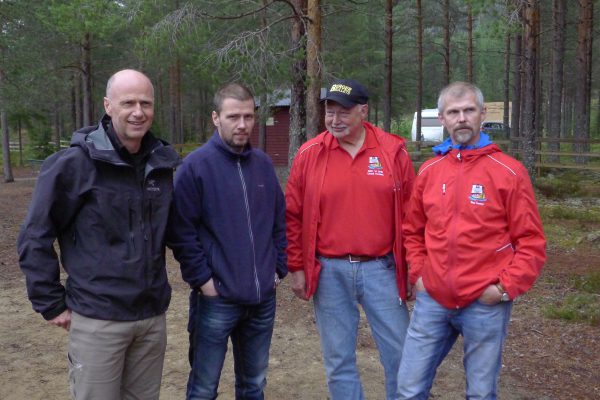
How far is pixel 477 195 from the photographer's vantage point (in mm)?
2955

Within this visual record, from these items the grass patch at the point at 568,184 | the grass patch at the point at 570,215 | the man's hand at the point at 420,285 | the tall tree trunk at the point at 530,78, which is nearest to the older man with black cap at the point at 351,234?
the man's hand at the point at 420,285

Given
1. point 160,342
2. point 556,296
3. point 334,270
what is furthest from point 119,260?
point 556,296

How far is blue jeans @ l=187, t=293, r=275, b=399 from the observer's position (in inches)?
128

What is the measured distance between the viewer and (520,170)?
297 cm

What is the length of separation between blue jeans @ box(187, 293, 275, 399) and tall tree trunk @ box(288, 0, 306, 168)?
726 centimetres

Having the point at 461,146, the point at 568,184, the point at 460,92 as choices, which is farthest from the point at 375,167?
the point at 568,184

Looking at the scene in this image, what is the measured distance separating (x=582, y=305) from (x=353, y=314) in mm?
3670

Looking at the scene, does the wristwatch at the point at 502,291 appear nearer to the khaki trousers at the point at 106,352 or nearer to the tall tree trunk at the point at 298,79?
the khaki trousers at the point at 106,352

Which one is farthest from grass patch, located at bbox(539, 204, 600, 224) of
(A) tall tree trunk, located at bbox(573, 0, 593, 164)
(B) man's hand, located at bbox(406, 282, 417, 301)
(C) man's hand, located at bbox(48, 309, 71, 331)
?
(C) man's hand, located at bbox(48, 309, 71, 331)

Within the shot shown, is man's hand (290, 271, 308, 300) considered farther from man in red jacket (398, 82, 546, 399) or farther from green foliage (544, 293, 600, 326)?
green foliage (544, 293, 600, 326)

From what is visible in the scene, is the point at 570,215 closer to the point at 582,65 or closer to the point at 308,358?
the point at 308,358

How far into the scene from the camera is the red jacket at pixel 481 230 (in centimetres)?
288

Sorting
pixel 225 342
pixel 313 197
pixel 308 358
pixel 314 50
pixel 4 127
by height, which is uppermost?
pixel 314 50

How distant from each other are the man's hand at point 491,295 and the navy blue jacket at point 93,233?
157 cm
